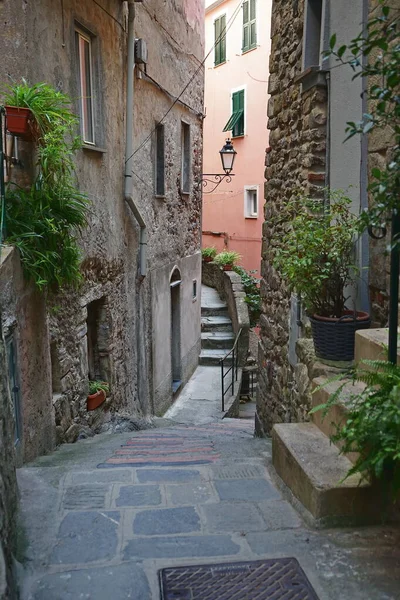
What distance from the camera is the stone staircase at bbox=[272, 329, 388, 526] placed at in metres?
2.61

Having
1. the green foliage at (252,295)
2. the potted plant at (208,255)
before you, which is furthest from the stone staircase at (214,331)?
the potted plant at (208,255)

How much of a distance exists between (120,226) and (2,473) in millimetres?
5249

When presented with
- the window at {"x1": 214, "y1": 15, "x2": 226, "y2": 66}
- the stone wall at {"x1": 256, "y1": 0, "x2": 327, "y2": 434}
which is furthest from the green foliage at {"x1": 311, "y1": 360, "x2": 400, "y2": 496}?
the window at {"x1": 214, "y1": 15, "x2": 226, "y2": 66}

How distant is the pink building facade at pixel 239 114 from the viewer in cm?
Answer: 1756

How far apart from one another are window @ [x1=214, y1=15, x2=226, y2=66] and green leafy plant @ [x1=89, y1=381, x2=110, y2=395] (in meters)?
15.7

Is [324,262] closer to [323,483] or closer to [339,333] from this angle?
[339,333]

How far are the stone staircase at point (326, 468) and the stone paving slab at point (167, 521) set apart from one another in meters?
0.55

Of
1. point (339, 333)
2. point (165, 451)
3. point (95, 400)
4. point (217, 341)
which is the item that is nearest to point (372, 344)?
point (339, 333)

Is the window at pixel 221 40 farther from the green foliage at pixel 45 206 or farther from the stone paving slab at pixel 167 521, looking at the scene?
the stone paving slab at pixel 167 521

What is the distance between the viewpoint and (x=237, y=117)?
18.4 metres

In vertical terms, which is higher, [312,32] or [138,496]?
[312,32]

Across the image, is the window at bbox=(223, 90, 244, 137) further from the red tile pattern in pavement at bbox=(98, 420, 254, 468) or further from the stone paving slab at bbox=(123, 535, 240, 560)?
the stone paving slab at bbox=(123, 535, 240, 560)

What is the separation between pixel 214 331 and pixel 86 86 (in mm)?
8714

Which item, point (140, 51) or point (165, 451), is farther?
point (140, 51)
